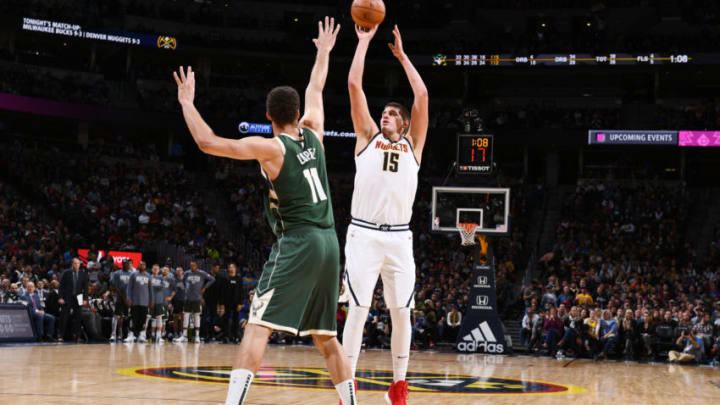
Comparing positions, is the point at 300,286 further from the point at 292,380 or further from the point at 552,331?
the point at 552,331

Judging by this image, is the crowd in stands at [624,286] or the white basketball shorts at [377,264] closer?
the white basketball shorts at [377,264]

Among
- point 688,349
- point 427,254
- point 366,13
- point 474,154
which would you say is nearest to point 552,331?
point 688,349

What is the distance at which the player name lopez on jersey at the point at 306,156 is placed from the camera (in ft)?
16.4

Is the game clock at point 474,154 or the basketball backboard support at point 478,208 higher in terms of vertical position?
the game clock at point 474,154

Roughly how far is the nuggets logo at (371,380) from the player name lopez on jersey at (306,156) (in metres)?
4.30

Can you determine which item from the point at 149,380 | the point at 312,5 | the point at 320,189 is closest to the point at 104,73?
the point at 312,5

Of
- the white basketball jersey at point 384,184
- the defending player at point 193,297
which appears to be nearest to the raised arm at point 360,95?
the white basketball jersey at point 384,184

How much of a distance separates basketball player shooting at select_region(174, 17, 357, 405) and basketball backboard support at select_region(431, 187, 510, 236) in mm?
13620

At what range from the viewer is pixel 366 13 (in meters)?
6.32

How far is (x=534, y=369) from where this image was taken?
1402 cm

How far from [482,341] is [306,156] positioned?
47.5ft

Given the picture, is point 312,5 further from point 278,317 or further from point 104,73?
point 278,317

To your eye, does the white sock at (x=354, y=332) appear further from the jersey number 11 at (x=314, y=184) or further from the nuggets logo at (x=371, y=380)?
the nuggets logo at (x=371, y=380)

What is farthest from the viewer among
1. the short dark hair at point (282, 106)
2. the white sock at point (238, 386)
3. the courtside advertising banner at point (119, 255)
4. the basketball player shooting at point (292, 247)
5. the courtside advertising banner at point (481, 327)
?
the courtside advertising banner at point (119, 255)
